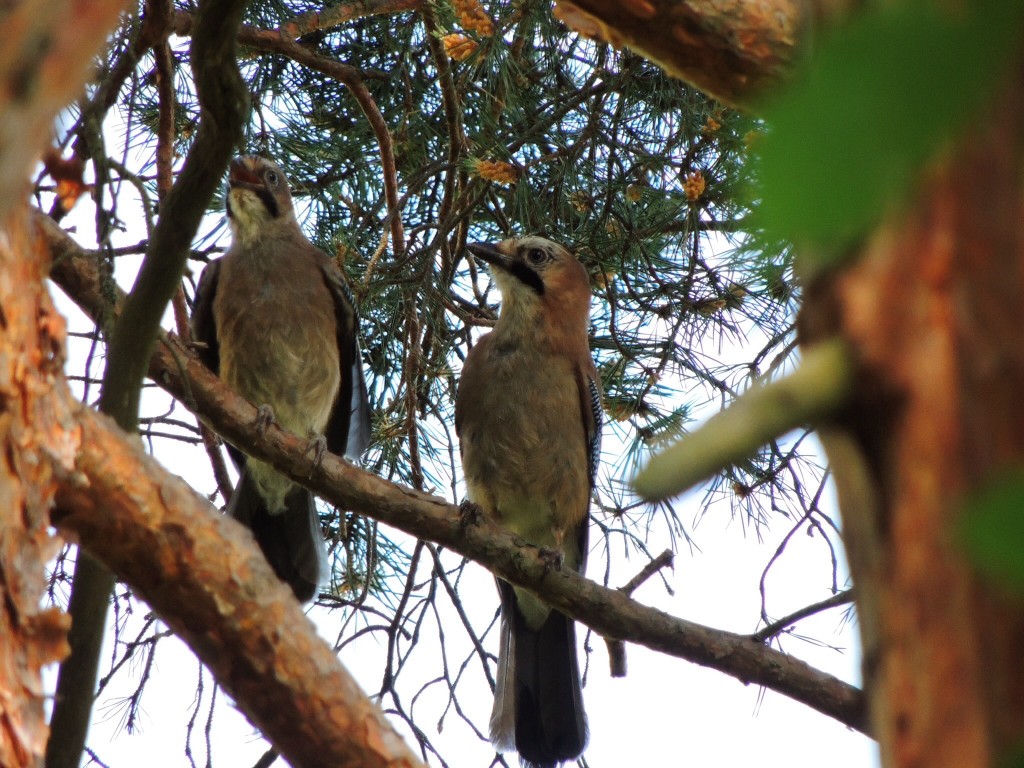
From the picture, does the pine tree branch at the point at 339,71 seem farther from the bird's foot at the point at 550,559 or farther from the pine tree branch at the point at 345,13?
the bird's foot at the point at 550,559

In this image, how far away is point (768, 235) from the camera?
1.60ft

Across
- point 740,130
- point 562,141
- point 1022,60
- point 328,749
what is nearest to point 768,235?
point 1022,60

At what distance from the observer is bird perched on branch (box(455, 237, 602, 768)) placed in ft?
16.8

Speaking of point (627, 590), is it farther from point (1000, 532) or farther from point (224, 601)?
point (1000, 532)

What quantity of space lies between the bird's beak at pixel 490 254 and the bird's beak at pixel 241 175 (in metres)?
1.08

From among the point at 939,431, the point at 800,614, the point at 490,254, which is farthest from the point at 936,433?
the point at 490,254

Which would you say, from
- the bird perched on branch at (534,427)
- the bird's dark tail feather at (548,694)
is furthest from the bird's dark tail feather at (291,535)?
the bird's dark tail feather at (548,694)

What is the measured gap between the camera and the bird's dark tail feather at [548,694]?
487cm

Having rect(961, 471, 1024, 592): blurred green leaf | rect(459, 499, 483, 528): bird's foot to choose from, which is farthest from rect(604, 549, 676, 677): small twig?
rect(961, 471, 1024, 592): blurred green leaf

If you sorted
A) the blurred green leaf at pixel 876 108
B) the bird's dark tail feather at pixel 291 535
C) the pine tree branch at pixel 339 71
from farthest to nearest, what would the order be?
the bird's dark tail feather at pixel 291 535
the pine tree branch at pixel 339 71
the blurred green leaf at pixel 876 108

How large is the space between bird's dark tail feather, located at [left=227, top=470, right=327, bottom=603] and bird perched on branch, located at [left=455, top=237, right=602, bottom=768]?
761mm

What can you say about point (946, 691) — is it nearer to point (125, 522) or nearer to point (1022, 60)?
point (1022, 60)

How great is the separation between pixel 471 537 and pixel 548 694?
1.50 metres

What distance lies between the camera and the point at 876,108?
451mm
